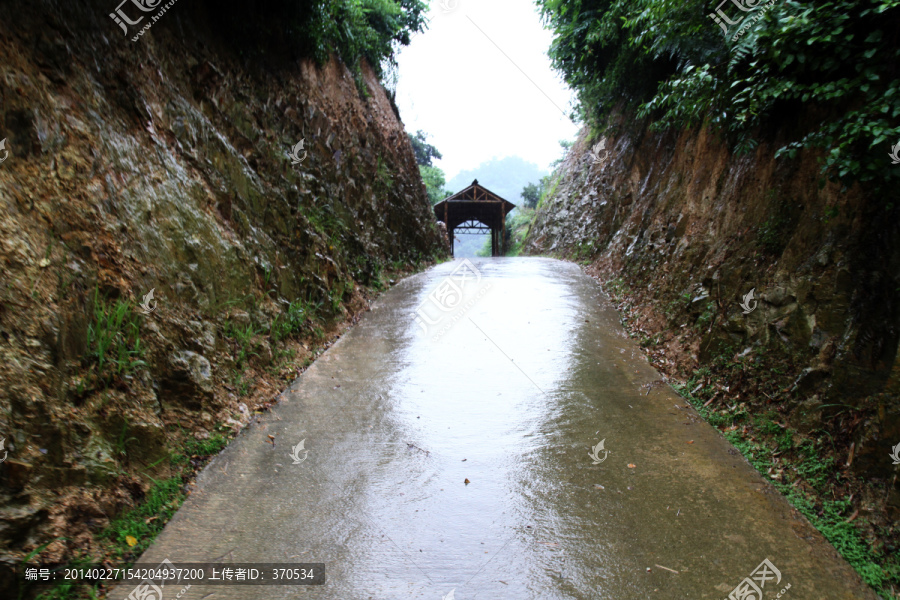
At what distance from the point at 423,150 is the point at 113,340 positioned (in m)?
31.4

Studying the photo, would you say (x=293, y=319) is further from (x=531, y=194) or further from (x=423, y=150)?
(x=531, y=194)

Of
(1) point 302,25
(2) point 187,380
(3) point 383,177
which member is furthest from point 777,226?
(3) point 383,177

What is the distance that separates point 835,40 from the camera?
12.5 feet

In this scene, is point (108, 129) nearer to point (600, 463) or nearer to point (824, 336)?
point (600, 463)

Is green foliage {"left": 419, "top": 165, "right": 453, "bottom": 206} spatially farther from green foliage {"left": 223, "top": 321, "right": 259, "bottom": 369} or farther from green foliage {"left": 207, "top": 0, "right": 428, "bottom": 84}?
green foliage {"left": 223, "top": 321, "right": 259, "bottom": 369}

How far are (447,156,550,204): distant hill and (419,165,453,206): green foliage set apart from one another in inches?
2766

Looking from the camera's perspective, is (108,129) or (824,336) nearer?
(824,336)

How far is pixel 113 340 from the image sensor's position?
3.54 m

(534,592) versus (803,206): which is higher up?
(803,206)

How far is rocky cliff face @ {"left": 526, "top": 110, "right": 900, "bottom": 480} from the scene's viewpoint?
351cm

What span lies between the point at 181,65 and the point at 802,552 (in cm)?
763

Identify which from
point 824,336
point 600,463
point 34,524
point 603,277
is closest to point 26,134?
point 34,524

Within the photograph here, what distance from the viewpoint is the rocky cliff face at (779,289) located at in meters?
3.51
